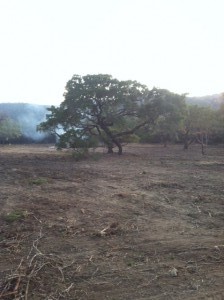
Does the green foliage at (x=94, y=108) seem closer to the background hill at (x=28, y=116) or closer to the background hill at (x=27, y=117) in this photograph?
the background hill at (x=28, y=116)

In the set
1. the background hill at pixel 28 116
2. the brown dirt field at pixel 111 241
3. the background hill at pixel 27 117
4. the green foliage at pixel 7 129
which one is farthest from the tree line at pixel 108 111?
the background hill at pixel 27 117

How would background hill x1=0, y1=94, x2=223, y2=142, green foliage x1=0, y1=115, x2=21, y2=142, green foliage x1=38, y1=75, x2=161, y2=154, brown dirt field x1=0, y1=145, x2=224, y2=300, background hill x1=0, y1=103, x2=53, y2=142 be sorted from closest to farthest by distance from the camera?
brown dirt field x1=0, y1=145, x2=224, y2=300 < green foliage x1=38, y1=75, x2=161, y2=154 < green foliage x1=0, y1=115, x2=21, y2=142 < background hill x1=0, y1=94, x2=223, y2=142 < background hill x1=0, y1=103, x2=53, y2=142

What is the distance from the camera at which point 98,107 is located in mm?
22828

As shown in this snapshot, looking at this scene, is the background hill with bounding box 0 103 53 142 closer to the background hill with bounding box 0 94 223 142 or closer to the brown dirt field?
the background hill with bounding box 0 94 223 142

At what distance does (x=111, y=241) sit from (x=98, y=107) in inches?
680

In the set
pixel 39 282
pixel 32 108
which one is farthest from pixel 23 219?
pixel 32 108

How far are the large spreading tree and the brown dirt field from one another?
36.9 ft

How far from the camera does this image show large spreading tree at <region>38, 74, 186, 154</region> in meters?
21.9

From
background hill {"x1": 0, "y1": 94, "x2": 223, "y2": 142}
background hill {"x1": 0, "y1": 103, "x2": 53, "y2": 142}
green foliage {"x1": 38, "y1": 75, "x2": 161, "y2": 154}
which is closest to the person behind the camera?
green foliage {"x1": 38, "y1": 75, "x2": 161, "y2": 154}

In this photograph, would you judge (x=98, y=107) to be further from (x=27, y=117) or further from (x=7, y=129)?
(x=27, y=117)

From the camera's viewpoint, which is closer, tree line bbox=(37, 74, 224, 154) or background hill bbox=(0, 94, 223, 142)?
tree line bbox=(37, 74, 224, 154)

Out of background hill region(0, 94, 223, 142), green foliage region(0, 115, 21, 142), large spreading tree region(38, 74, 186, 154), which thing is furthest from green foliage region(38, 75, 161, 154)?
background hill region(0, 94, 223, 142)

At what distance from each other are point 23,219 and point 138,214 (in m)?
2.30

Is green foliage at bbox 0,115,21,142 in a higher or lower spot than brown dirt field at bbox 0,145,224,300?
higher
